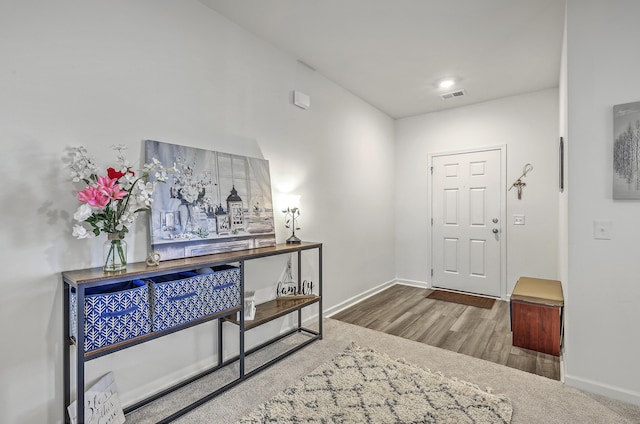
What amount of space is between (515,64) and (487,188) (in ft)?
5.39

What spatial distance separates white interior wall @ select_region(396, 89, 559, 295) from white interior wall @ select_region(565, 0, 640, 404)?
2.07m

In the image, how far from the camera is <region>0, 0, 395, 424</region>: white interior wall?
1519 mm

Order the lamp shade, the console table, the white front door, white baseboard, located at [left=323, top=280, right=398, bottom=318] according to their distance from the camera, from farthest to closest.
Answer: the white front door → white baseboard, located at [left=323, top=280, right=398, bottom=318] → the lamp shade → the console table

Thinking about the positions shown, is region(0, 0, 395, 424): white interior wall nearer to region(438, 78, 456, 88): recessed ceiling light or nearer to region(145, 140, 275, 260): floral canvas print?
region(145, 140, 275, 260): floral canvas print

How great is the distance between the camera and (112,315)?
1.57m

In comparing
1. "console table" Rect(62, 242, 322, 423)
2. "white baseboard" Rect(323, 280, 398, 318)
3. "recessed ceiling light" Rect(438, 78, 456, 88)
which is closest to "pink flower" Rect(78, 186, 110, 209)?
"console table" Rect(62, 242, 322, 423)

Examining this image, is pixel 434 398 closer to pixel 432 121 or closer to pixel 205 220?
pixel 205 220

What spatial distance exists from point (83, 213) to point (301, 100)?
2.20 m

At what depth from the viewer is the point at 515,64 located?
10.6ft

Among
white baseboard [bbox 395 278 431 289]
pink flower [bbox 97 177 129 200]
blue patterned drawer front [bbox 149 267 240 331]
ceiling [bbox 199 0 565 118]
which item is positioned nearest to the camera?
pink flower [bbox 97 177 129 200]

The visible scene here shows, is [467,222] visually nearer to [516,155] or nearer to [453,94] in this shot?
[516,155]

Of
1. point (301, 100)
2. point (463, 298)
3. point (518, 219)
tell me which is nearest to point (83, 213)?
point (301, 100)

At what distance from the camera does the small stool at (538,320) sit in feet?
8.57

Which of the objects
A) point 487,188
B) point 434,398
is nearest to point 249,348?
point 434,398
